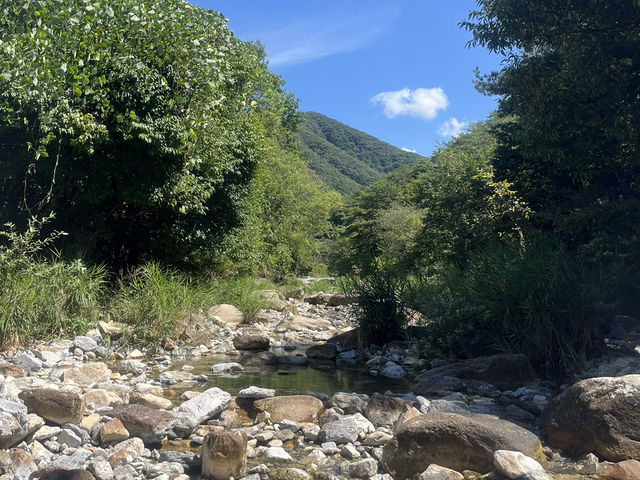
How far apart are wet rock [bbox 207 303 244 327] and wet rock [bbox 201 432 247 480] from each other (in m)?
7.76

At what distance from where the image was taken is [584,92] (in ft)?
26.6

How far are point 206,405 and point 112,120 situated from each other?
654 centimetres

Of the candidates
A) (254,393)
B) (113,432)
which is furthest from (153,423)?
(254,393)

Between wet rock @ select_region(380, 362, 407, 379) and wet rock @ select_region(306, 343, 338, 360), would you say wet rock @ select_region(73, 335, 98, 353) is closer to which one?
wet rock @ select_region(306, 343, 338, 360)

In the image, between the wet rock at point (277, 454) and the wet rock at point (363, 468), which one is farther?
the wet rock at point (277, 454)

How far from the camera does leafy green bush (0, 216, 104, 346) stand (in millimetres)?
7414

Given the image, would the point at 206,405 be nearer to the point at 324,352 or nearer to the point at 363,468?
the point at 363,468

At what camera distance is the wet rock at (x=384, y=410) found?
518cm

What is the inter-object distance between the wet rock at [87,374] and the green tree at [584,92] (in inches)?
279

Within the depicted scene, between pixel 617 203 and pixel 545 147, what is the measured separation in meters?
1.53

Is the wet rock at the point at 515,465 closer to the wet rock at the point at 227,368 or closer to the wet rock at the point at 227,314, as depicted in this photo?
the wet rock at the point at 227,368

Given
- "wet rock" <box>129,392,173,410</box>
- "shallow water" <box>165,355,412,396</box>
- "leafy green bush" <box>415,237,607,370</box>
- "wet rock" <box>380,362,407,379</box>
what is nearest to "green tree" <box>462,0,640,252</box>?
"leafy green bush" <box>415,237,607,370</box>

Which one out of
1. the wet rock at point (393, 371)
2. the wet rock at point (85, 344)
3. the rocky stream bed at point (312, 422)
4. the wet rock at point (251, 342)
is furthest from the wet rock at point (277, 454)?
the wet rock at point (251, 342)

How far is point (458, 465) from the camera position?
13.3 ft
